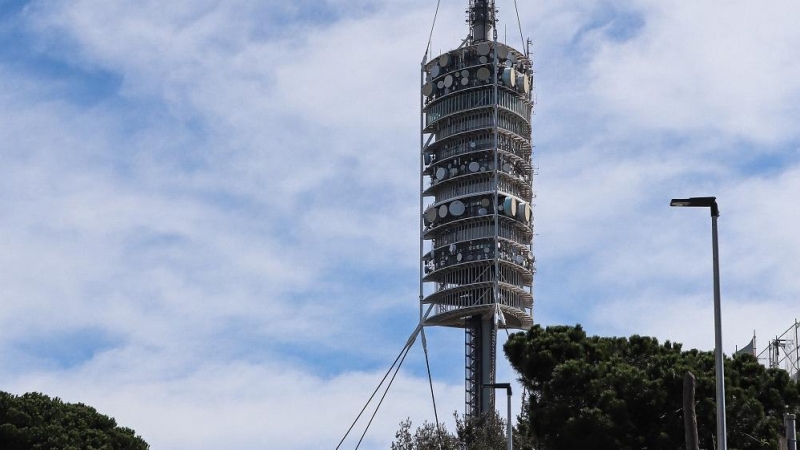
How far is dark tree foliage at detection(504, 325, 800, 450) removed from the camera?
55.7 m

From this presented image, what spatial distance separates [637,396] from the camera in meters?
56.8

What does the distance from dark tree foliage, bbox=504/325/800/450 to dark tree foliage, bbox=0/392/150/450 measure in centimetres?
3058

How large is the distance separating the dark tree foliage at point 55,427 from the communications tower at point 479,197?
86.1 feet

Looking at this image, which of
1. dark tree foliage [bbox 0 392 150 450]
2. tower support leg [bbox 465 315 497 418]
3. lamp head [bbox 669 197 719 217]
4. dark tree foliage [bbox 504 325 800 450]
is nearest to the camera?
lamp head [bbox 669 197 719 217]

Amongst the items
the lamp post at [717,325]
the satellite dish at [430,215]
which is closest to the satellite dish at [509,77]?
the satellite dish at [430,215]

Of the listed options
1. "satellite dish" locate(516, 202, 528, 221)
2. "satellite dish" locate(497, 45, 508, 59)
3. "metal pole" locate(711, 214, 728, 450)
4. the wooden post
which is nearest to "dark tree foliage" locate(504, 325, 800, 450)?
the wooden post

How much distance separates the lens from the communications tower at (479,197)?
4023 inches

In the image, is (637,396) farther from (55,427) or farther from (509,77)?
(509,77)

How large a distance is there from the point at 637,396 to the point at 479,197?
156 feet

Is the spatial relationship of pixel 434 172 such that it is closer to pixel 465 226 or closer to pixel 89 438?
pixel 465 226

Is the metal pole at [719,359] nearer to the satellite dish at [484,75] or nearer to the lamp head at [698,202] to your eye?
the lamp head at [698,202]

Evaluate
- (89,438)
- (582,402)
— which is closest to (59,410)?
(89,438)

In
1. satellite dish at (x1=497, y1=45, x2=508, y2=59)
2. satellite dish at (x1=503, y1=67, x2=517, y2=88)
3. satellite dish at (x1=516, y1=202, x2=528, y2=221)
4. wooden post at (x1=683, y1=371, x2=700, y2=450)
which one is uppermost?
satellite dish at (x1=497, y1=45, x2=508, y2=59)

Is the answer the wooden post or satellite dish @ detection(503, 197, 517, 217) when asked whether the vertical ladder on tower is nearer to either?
satellite dish @ detection(503, 197, 517, 217)
